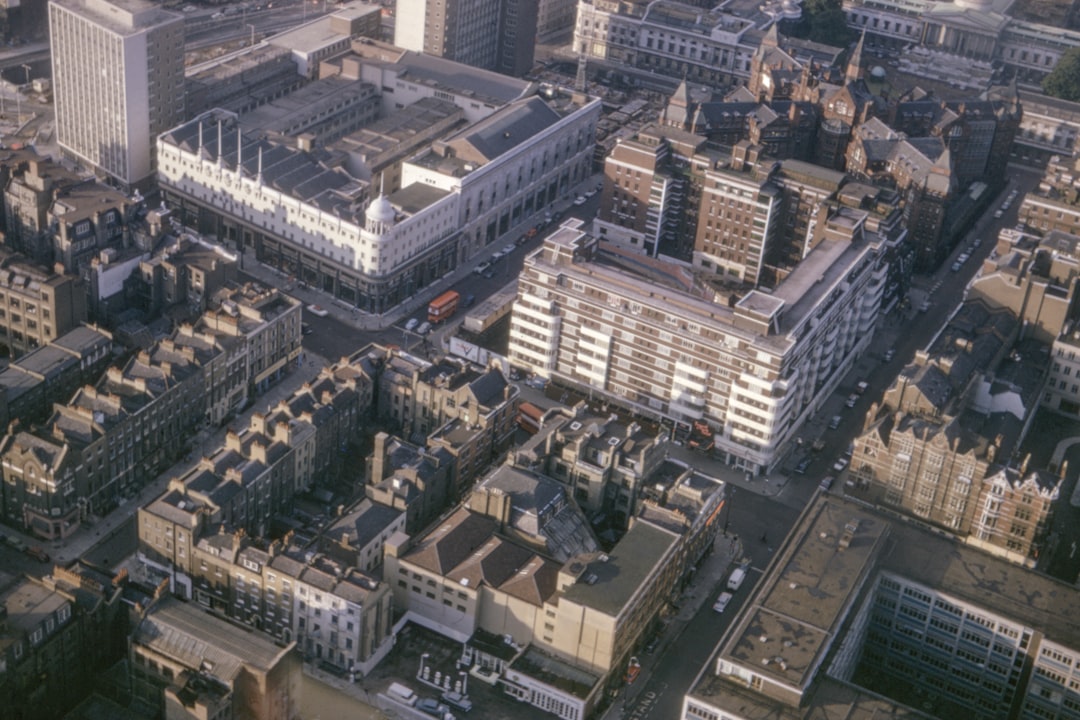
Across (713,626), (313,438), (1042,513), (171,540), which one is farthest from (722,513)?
(171,540)

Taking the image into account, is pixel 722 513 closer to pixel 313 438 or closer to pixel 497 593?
pixel 497 593

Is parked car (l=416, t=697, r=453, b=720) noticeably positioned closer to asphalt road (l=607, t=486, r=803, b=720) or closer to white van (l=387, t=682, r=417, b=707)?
white van (l=387, t=682, r=417, b=707)

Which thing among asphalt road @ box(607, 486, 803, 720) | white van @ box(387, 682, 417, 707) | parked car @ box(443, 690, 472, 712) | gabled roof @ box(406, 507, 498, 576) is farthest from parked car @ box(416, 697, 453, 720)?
asphalt road @ box(607, 486, 803, 720)

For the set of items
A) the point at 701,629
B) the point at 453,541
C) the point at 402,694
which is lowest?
the point at 701,629

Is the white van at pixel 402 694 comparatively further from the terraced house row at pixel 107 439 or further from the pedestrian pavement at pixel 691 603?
the terraced house row at pixel 107 439

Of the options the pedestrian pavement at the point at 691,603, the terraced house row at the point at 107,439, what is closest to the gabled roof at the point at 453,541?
the pedestrian pavement at the point at 691,603

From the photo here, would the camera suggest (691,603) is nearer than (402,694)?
No

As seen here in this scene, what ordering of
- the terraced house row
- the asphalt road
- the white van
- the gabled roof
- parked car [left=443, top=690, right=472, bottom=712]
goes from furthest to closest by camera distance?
the terraced house row, the gabled roof, the asphalt road, parked car [left=443, top=690, right=472, bottom=712], the white van

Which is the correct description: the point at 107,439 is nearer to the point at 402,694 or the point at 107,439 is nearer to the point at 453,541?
the point at 453,541

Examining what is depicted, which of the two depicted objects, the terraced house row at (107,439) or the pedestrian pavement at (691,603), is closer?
the pedestrian pavement at (691,603)

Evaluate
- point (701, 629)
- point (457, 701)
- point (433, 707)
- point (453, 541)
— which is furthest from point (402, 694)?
point (701, 629)
